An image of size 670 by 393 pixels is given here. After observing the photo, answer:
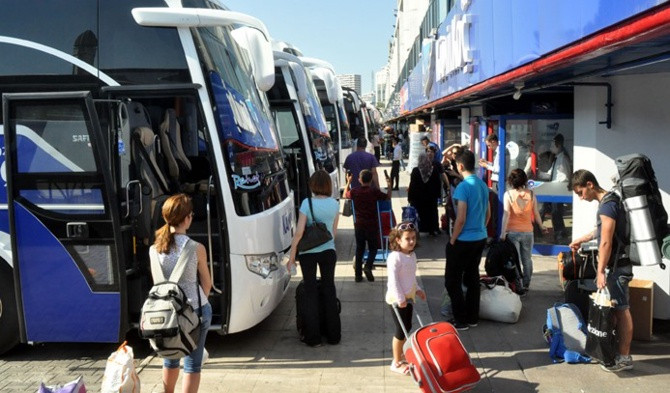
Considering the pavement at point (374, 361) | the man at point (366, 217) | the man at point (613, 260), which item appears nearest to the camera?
the man at point (613, 260)

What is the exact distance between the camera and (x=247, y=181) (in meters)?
5.76

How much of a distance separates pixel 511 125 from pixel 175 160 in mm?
5807

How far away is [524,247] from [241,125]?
3722mm

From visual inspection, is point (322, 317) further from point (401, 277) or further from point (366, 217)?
point (366, 217)

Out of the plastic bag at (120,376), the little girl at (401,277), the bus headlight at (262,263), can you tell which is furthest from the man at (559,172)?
the plastic bag at (120,376)

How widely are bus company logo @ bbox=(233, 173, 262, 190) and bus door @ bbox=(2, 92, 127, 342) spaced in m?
1.01

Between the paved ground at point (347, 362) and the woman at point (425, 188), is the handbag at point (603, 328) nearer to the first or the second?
the paved ground at point (347, 362)

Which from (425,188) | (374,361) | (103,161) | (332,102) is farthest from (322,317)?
(332,102)

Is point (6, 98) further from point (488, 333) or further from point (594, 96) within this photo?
point (594, 96)

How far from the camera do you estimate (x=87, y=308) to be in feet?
18.3

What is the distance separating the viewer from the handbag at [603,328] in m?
5.31

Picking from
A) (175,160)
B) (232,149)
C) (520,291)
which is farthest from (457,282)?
(175,160)

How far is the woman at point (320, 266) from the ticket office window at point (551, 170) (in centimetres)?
459

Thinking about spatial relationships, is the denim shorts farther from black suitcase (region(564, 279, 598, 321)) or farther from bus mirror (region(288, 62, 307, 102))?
bus mirror (region(288, 62, 307, 102))
